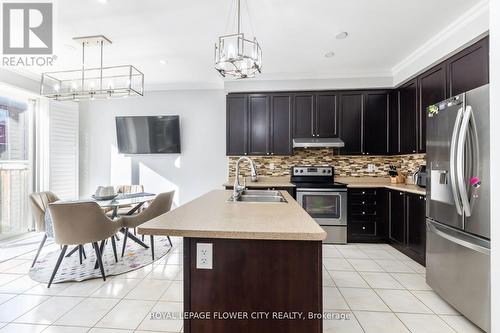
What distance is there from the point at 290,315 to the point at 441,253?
174cm

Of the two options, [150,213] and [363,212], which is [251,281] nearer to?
[150,213]

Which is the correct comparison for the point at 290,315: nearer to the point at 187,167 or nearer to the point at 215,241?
the point at 215,241

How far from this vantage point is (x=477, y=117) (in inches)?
69.4

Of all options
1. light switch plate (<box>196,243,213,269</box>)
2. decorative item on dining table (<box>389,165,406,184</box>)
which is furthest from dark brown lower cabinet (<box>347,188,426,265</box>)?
light switch plate (<box>196,243,213,269</box>)

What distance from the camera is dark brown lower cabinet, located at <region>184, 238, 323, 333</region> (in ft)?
4.00

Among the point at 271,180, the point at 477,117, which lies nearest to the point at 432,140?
the point at 477,117

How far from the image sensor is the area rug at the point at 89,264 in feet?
8.64

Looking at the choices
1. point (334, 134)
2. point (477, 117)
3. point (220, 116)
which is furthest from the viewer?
point (220, 116)

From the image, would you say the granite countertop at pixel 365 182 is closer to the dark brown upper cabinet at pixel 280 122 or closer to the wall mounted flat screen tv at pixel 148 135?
the dark brown upper cabinet at pixel 280 122

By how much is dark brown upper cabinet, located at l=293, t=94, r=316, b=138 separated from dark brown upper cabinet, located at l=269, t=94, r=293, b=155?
0.10 metres

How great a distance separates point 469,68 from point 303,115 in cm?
213

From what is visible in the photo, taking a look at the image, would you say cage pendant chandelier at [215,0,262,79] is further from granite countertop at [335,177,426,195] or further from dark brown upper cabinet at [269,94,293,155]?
granite countertop at [335,177,426,195]

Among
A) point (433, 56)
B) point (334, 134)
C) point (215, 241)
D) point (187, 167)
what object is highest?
point (433, 56)

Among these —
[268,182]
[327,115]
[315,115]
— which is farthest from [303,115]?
[268,182]
